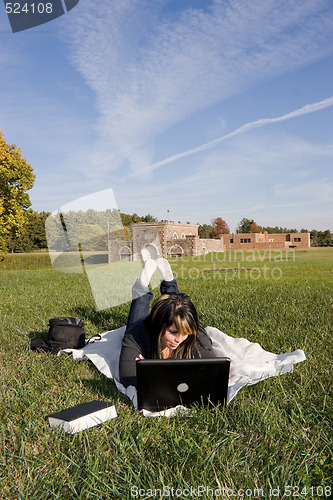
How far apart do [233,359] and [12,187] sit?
A: 2422 cm

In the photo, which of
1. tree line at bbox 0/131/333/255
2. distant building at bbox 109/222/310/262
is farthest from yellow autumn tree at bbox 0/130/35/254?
distant building at bbox 109/222/310/262

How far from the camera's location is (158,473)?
89.4 inches

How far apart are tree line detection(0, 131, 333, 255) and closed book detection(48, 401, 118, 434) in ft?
13.9

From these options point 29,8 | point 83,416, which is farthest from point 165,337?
point 29,8

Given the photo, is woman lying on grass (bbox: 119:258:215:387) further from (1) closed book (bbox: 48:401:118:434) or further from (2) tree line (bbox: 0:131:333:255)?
(2) tree line (bbox: 0:131:333:255)

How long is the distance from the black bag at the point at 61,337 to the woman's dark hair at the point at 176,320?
1620 millimetres

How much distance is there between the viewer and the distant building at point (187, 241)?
40.0 meters

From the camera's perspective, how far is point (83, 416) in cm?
283

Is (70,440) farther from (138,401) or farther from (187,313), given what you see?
(187,313)

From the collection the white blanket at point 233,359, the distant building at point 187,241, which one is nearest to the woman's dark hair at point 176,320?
the white blanket at point 233,359

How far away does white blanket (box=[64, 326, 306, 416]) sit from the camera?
3629mm

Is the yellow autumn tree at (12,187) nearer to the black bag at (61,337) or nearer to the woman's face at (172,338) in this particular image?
the black bag at (61,337)

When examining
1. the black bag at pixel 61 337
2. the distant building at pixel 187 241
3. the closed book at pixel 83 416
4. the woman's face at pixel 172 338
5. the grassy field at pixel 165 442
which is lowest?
the grassy field at pixel 165 442

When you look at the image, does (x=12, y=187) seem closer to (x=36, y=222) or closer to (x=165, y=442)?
(x=165, y=442)
